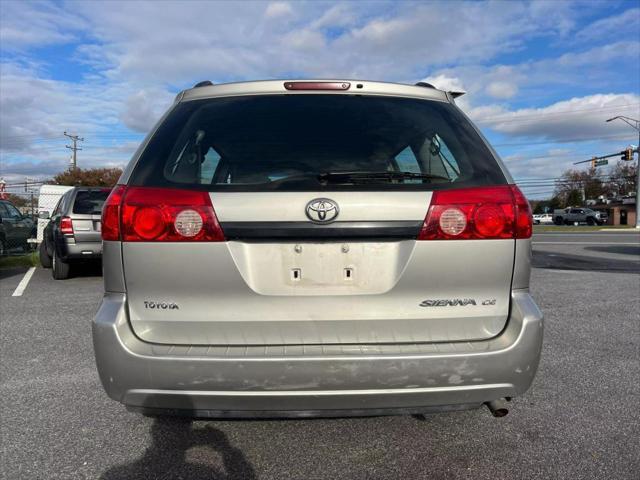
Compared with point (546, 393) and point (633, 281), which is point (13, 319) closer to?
point (546, 393)

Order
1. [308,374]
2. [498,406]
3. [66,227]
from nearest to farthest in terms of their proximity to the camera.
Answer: [308,374] < [498,406] < [66,227]

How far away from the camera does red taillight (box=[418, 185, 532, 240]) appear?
2.14 meters

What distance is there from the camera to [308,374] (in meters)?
2.04

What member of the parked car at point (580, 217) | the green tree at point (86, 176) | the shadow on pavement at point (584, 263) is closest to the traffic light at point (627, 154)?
the parked car at point (580, 217)

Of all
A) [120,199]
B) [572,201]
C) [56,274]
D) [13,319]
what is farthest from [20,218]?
[572,201]

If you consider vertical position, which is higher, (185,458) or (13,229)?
(13,229)

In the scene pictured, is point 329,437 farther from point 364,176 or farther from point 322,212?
point 364,176

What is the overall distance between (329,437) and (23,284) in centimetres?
733

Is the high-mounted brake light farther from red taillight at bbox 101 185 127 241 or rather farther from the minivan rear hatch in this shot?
red taillight at bbox 101 185 127 241

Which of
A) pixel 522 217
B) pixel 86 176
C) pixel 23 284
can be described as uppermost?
pixel 86 176

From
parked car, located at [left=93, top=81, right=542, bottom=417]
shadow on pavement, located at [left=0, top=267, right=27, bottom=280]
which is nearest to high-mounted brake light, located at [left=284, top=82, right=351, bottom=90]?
parked car, located at [left=93, top=81, right=542, bottom=417]

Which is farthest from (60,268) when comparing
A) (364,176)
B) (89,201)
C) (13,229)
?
(364,176)

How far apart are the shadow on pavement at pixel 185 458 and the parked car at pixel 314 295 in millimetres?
490

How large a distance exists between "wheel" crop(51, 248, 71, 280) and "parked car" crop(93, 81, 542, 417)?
286 inches
